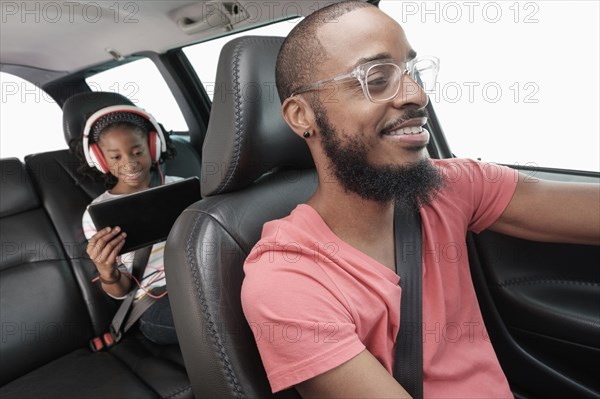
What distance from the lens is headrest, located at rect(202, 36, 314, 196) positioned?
1.07m

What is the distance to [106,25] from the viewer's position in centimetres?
206

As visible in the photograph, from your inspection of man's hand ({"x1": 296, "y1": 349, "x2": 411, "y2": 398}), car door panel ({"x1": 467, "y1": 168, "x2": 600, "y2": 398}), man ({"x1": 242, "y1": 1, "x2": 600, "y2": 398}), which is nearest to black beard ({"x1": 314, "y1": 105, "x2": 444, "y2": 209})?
man ({"x1": 242, "y1": 1, "x2": 600, "y2": 398})

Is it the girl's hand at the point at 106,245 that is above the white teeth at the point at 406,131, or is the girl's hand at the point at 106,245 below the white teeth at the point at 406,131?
below

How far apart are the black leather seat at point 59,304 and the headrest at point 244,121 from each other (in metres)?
0.85

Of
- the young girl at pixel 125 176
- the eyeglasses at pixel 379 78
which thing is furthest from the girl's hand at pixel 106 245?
the eyeglasses at pixel 379 78

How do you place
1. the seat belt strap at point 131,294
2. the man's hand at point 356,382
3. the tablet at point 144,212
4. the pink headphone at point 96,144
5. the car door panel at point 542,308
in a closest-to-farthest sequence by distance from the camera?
the man's hand at point 356,382 → the car door panel at point 542,308 → the tablet at point 144,212 → the seat belt strap at point 131,294 → the pink headphone at point 96,144

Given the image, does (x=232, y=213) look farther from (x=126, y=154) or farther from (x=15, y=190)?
(x=15, y=190)

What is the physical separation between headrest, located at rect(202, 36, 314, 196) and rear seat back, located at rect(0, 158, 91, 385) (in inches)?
43.3

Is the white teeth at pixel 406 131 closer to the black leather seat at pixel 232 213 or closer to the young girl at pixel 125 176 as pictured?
Result: the black leather seat at pixel 232 213

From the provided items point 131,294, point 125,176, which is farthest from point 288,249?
point 125,176

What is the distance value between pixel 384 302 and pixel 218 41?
5.76 ft

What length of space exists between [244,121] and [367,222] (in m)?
0.39

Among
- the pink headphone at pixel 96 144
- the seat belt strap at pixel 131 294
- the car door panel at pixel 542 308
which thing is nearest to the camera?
the car door panel at pixel 542 308

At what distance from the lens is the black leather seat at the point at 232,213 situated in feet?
3.01
